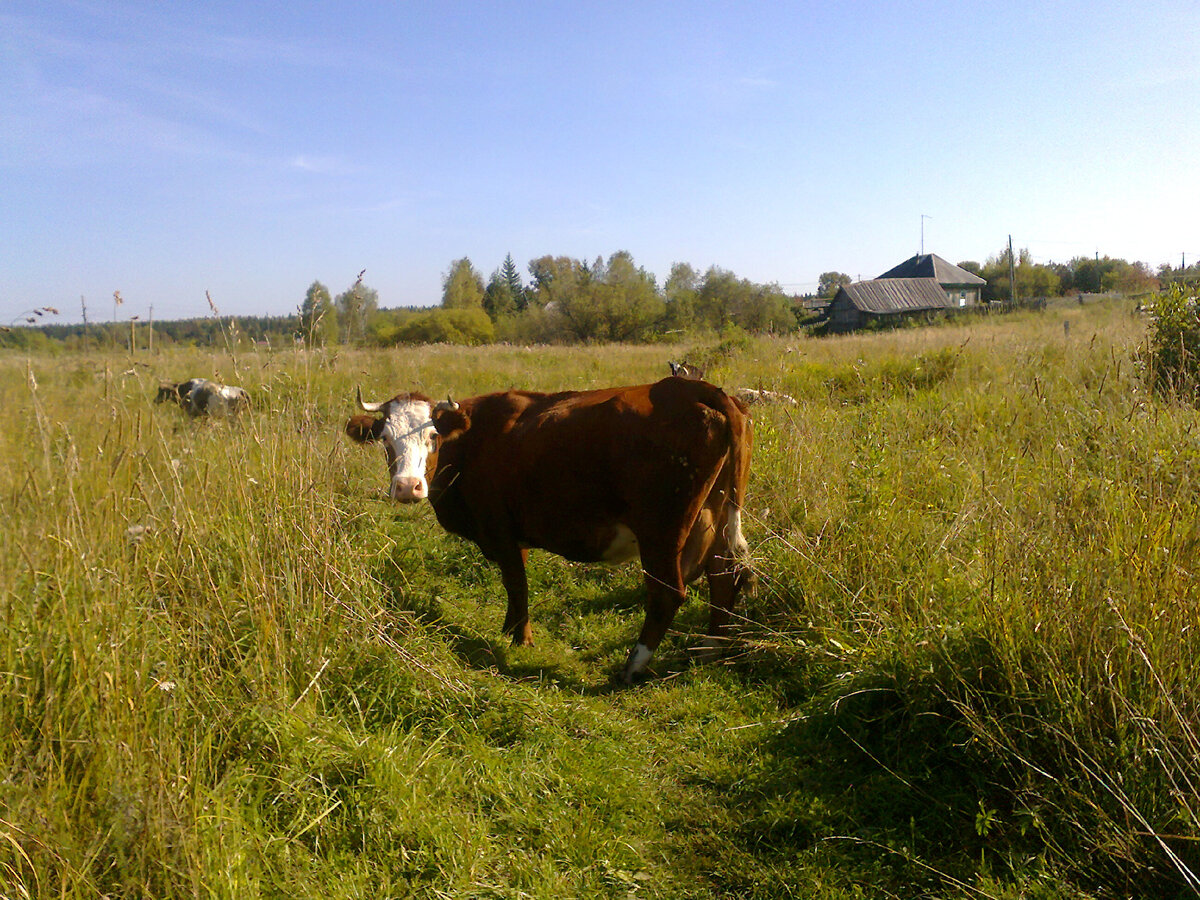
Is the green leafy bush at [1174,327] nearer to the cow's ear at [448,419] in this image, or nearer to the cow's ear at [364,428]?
the cow's ear at [448,419]

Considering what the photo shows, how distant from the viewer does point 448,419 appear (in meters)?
5.57

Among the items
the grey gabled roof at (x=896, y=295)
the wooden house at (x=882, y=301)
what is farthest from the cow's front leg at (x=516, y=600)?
the grey gabled roof at (x=896, y=295)

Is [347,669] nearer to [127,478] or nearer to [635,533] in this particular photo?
[127,478]

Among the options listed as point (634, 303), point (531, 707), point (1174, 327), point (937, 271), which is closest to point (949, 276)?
point (937, 271)

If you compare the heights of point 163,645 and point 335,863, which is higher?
point 163,645

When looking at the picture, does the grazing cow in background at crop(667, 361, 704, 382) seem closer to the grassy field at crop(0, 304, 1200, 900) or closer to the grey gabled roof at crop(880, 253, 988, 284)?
the grassy field at crop(0, 304, 1200, 900)

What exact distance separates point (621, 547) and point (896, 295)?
182ft

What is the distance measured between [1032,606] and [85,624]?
3.73 metres

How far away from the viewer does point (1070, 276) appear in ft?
193

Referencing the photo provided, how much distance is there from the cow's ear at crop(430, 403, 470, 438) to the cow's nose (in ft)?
1.89

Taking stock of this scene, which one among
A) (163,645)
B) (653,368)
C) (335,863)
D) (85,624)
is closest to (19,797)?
(85,624)

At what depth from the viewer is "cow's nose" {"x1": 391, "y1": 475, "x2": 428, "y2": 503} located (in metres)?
5.05

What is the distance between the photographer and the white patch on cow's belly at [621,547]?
16.8 feet

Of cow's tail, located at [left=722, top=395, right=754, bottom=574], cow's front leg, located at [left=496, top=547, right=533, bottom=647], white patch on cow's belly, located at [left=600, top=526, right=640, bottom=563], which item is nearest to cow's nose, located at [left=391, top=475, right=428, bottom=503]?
cow's front leg, located at [left=496, top=547, right=533, bottom=647]
